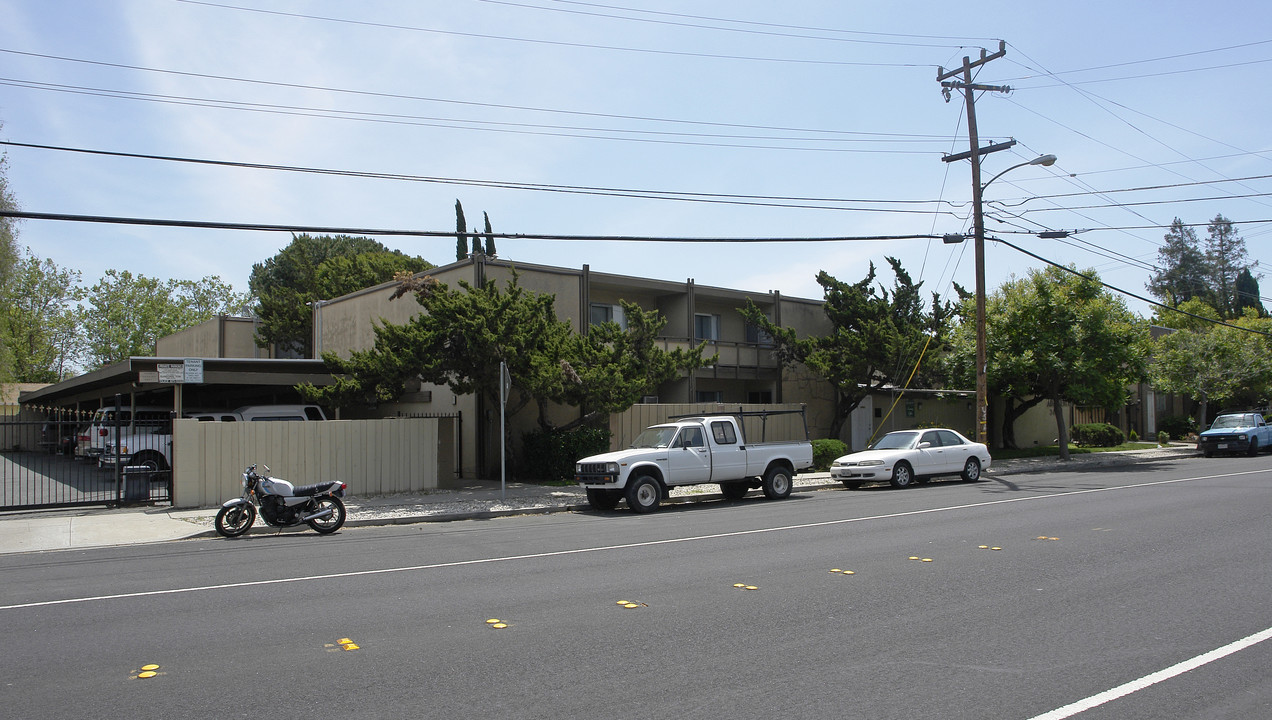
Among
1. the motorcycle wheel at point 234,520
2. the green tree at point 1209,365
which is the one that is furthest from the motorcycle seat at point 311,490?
the green tree at point 1209,365

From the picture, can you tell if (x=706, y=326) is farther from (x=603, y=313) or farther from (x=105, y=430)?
(x=105, y=430)

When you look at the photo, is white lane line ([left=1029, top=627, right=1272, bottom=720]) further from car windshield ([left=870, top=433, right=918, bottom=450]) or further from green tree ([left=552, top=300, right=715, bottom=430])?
car windshield ([left=870, top=433, right=918, bottom=450])

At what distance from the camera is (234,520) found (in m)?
13.4

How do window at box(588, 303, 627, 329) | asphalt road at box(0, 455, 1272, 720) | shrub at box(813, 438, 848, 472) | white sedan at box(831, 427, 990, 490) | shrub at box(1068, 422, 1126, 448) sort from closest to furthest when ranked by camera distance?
asphalt road at box(0, 455, 1272, 720), white sedan at box(831, 427, 990, 490), shrub at box(813, 438, 848, 472), window at box(588, 303, 627, 329), shrub at box(1068, 422, 1126, 448)

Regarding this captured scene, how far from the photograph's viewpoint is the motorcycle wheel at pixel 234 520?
43.6 ft

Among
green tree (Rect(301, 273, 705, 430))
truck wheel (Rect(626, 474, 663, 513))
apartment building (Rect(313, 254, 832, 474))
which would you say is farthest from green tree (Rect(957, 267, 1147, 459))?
truck wheel (Rect(626, 474, 663, 513))

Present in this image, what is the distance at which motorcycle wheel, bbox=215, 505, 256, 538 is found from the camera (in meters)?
13.3

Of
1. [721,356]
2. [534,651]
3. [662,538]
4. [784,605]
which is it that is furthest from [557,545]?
[721,356]

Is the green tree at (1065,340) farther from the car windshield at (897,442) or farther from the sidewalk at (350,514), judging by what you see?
the sidewalk at (350,514)

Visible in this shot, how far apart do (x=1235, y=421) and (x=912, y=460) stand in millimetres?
17700

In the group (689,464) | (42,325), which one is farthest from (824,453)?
(42,325)

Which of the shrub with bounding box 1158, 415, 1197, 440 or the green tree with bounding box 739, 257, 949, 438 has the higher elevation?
the green tree with bounding box 739, 257, 949, 438

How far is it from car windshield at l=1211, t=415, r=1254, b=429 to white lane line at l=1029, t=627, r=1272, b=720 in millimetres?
28595

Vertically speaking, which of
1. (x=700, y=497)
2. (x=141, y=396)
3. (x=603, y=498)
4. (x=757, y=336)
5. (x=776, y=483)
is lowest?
(x=700, y=497)
